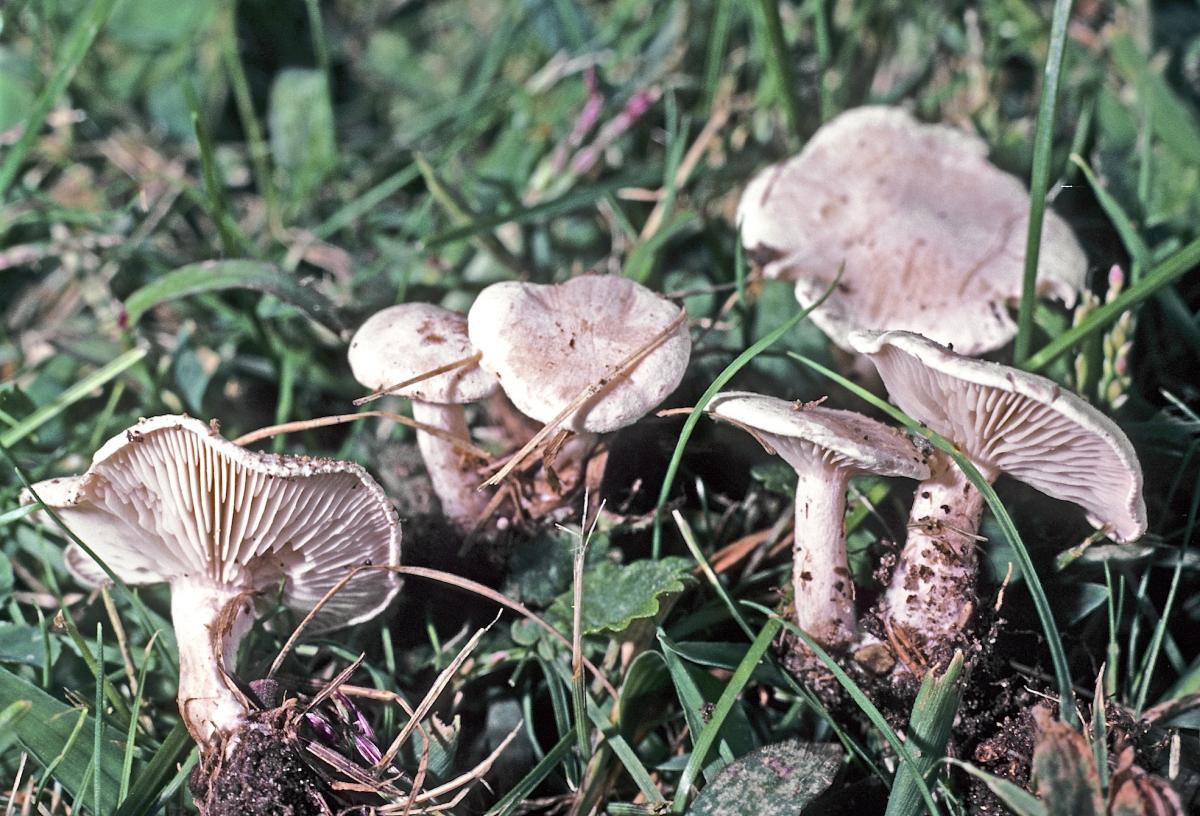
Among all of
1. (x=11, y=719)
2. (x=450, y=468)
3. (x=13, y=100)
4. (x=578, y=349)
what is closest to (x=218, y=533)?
(x=11, y=719)

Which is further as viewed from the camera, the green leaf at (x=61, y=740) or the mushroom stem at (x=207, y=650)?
the mushroom stem at (x=207, y=650)

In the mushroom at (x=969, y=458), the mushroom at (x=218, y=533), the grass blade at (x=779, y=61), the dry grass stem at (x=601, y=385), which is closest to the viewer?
the mushroom at (x=969, y=458)

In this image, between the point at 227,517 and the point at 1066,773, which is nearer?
the point at 1066,773

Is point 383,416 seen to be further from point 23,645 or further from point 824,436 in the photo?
point 824,436

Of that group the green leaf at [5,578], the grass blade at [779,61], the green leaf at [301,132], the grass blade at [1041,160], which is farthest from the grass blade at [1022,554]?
the green leaf at [301,132]

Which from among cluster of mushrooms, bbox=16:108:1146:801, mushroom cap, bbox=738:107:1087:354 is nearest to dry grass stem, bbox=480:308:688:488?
cluster of mushrooms, bbox=16:108:1146:801

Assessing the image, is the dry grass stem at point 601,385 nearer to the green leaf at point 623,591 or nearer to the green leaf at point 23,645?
the green leaf at point 623,591

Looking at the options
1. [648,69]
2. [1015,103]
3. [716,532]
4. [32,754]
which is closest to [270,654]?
[32,754]
